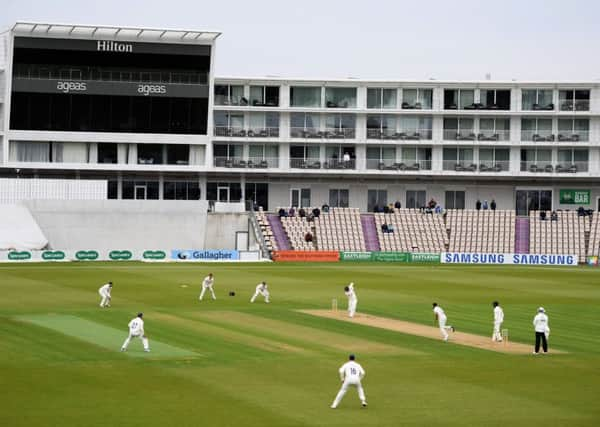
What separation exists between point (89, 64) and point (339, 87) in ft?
81.9

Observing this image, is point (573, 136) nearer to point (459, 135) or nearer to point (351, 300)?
point (459, 135)

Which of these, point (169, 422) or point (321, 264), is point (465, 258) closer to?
point (321, 264)

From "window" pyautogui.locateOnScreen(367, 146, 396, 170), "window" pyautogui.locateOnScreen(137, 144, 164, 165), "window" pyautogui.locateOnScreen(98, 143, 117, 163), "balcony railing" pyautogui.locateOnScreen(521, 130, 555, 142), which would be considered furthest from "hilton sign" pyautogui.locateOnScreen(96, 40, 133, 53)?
"balcony railing" pyautogui.locateOnScreen(521, 130, 555, 142)

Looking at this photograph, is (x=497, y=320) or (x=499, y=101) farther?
(x=499, y=101)

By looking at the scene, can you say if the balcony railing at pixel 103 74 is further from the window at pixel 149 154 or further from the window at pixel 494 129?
the window at pixel 494 129

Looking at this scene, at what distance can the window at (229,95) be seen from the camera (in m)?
108

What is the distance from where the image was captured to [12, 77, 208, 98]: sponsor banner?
9675cm

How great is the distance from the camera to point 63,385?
108 feet

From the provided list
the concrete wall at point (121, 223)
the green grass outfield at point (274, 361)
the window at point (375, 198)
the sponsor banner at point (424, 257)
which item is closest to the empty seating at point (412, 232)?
the sponsor banner at point (424, 257)

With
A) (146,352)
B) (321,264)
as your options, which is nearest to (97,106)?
(321,264)

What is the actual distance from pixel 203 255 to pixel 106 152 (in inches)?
566

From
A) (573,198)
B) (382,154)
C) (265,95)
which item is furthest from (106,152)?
(573,198)

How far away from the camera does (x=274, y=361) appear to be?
38.1 meters

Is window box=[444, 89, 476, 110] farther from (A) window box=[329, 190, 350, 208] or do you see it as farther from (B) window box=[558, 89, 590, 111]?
(A) window box=[329, 190, 350, 208]
